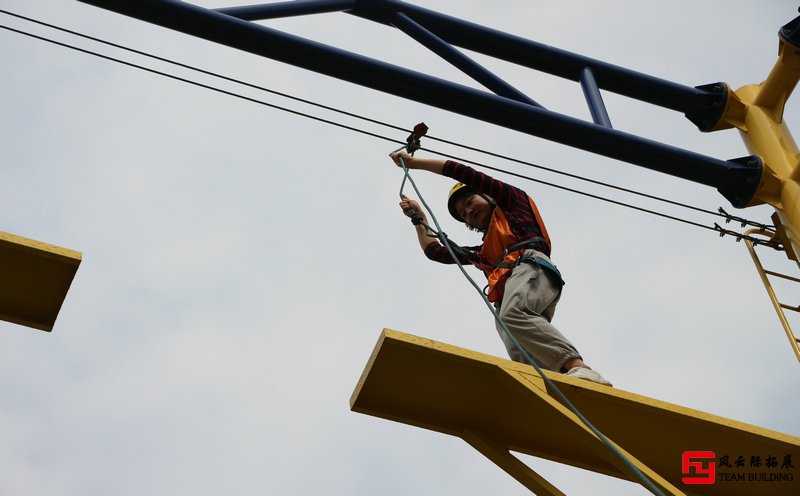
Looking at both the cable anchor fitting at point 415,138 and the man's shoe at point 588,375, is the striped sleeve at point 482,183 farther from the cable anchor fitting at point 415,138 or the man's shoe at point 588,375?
the man's shoe at point 588,375

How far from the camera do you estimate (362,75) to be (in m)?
6.18

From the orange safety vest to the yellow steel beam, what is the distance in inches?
63.1

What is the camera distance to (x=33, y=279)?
4.67 m

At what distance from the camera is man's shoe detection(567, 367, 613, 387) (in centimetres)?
521

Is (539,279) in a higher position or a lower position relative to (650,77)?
lower

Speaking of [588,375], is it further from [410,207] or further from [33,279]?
[33,279]

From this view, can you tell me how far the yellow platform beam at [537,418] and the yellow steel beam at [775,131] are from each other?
1.86 metres

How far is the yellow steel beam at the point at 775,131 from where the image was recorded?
21.5 ft

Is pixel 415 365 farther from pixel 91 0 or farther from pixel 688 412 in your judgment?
pixel 91 0

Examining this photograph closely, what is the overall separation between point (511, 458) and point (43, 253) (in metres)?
2.34

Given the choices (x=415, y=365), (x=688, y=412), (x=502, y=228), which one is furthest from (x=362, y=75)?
(x=688, y=412)

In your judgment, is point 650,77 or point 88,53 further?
point 650,77

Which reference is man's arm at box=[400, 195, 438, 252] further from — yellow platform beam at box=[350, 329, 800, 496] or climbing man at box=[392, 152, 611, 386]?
yellow platform beam at box=[350, 329, 800, 496]

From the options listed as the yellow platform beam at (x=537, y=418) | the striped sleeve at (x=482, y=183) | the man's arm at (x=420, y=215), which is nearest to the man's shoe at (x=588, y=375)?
the yellow platform beam at (x=537, y=418)
